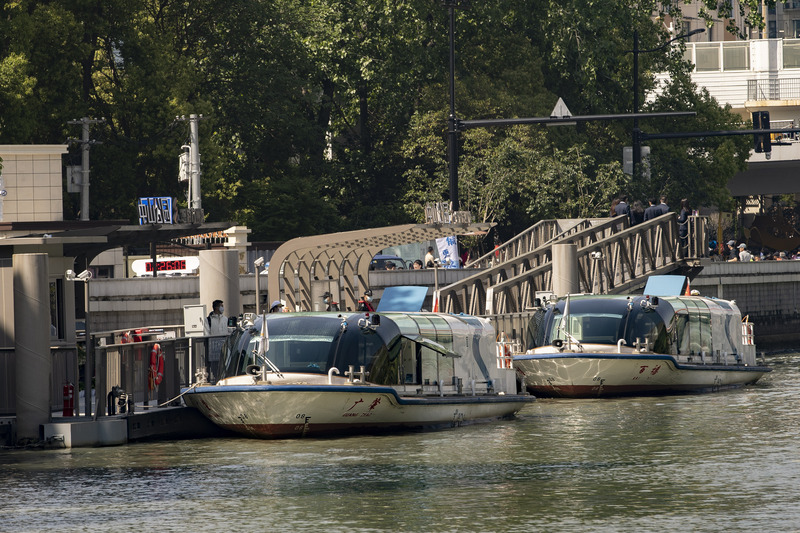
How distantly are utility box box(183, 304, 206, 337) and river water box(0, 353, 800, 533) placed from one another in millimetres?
2487

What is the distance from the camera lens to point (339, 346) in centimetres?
2530

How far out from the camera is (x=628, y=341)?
1309 inches

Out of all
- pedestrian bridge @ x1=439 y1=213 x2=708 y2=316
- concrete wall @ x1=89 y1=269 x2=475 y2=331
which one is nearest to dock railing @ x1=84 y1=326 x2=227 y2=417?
concrete wall @ x1=89 y1=269 x2=475 y2=331

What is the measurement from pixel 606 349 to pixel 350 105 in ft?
108

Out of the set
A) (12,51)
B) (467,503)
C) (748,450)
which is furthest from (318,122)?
(467,503)

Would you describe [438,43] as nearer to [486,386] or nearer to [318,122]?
[318,122]

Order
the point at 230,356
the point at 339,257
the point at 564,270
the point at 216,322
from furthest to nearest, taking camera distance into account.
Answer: the point at 564,270, the point at 339,257, the point at 216,322, the point at 230,356

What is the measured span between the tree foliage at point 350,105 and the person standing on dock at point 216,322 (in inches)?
1005

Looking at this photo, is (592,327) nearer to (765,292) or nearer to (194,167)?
(194,167)

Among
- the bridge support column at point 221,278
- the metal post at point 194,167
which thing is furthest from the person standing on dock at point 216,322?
the metal post at point 194,167

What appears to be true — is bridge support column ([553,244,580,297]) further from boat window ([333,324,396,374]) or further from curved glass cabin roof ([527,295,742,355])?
boat window ([333,324,396,374])

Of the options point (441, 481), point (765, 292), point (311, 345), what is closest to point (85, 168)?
point (765, 292)

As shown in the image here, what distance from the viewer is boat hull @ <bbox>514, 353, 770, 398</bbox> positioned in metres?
32.7

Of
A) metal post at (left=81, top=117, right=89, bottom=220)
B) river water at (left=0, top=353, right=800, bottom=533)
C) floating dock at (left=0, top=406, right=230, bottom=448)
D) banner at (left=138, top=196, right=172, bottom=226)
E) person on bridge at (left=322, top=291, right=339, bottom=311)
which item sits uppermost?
metal post at (left=81, top=117, right=89, bottom=220)
